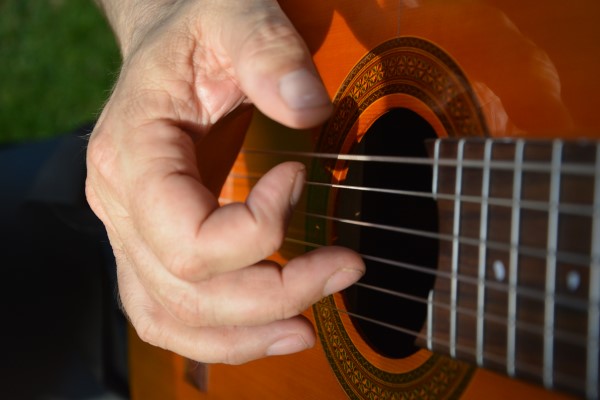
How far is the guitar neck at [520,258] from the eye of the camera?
1.68ft

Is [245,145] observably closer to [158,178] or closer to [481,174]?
[158,178]

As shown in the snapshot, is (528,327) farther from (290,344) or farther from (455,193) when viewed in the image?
(290,344)

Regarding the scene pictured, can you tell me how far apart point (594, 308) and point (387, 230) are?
0.40 metres

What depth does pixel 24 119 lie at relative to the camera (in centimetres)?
213

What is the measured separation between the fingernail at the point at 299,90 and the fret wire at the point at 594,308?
0.25 meters

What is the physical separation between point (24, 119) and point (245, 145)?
145 centimetres

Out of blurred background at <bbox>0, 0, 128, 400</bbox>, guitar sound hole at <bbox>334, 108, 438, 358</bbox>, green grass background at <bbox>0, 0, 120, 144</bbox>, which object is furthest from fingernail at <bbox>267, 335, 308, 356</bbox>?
green grass background at <bbox>0, 0, 120, 144</bbox>

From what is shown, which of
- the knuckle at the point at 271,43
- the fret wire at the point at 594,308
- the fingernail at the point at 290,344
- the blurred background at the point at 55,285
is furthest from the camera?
the blurred background at the point at 55,285

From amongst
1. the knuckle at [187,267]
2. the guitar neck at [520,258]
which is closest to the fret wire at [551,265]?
the guitar neck at [520,258]

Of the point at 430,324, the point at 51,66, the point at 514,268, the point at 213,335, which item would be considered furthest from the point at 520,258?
the point at 51,66

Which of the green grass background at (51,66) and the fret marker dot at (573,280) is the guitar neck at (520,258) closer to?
the fret marker dot at (573,280)

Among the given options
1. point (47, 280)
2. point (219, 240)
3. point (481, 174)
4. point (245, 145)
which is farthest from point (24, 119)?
point (481, 174)

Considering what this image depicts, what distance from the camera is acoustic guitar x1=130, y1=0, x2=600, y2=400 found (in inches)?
21.0

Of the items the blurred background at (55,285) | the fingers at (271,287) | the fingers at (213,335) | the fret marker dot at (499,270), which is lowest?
the blurred background at (55,285)
